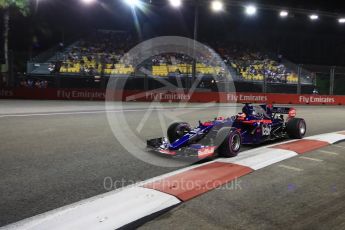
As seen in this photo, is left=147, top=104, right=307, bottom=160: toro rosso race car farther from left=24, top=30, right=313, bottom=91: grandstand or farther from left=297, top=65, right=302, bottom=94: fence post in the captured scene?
left=297, top=65, right=302, bottom=94: fence post

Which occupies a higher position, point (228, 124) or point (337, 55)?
point (337, 55)

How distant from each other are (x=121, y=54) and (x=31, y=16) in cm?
686

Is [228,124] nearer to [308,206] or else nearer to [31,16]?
[308,206]

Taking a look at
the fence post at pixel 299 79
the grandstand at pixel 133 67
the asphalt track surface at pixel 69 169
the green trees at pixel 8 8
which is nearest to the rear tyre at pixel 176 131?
the asphalt track surface at pixel 69 169

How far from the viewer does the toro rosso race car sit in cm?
660

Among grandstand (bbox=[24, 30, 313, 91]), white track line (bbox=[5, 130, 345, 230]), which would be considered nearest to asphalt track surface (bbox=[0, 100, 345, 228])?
white track line (bbox=[5, 130, 345, 230])

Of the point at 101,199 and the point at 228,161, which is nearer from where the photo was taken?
the point at 101,199

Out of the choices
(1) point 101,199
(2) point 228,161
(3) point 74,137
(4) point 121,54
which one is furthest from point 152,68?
(1) point 101,199

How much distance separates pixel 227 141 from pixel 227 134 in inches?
4.7

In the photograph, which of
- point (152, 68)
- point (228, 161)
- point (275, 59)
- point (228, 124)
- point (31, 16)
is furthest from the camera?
point (275, 59)

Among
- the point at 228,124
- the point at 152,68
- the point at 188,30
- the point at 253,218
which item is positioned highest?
the point at 188,30

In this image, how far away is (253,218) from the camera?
416 cm

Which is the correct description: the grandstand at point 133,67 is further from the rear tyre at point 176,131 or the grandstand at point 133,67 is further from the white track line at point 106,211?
the white track line at point 106,211

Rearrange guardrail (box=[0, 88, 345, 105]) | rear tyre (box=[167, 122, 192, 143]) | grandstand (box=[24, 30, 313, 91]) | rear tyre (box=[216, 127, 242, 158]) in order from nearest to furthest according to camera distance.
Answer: rear tyre (box=[216, 127, 242, 158]) → rear tyre (box=[167, 122, 192, 143]) → guardrail (box=[0, 88, 345, 105]) → grandstand (box=[24, 30, 313, 91])
